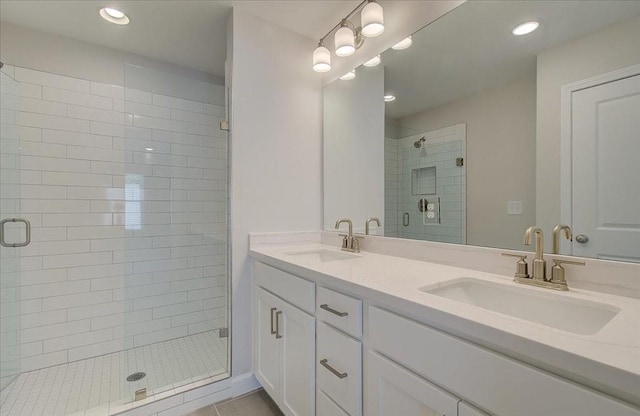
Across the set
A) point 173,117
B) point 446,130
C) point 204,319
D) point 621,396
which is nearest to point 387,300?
point 621,396

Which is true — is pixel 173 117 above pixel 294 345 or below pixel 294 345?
above

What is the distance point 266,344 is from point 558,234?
1.44 metres

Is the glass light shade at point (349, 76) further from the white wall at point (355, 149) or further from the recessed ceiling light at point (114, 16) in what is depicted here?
the recessed ceiling light at point (114, 16)

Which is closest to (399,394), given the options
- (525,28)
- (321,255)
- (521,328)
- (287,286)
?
(521,328)

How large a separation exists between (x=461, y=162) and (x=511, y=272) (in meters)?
0.54

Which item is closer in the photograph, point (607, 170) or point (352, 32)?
point (607, 170)

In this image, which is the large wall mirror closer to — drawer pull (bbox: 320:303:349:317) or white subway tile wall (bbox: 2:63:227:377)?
drawer pull (bbox: 320:303:349:317)

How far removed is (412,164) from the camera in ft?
5.26

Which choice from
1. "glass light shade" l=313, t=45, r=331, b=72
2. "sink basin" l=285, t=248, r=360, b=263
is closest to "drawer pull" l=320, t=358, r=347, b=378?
"sink basin" l=285, t=248, r=360, b=263

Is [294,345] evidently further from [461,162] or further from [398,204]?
[461,162]

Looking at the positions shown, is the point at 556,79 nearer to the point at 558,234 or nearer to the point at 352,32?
the point at 558,234

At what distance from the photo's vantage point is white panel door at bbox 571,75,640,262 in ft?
2.91

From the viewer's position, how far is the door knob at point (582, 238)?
98 centimetres

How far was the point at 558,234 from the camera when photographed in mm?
1012
